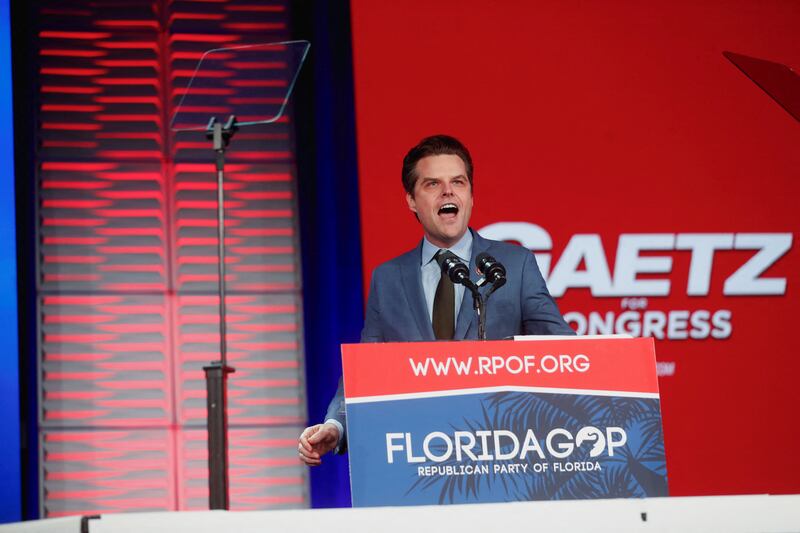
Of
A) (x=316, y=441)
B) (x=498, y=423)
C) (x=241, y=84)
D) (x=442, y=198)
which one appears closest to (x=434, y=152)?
(x=442, y=198)

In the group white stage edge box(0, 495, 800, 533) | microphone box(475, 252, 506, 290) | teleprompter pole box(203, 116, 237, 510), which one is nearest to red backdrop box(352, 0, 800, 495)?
teleprompter pole box(203, 116, 237, 510)

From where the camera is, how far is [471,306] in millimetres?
2480

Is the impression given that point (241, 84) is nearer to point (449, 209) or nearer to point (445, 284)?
point (449, 209)

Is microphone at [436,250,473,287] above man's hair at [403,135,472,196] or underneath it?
underneath

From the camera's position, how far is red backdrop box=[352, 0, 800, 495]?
4.60 m

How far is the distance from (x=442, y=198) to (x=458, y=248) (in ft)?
0.44

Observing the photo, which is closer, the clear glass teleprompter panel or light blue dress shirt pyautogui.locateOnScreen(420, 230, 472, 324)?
light blue dress shirt pyautogui.locateOnScreen(420, 230, 472, 324)

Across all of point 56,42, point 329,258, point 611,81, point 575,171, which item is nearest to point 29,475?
point 329,258

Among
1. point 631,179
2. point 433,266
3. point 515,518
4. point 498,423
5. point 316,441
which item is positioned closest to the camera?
point 515,518

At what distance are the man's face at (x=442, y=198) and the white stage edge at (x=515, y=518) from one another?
1.31 m

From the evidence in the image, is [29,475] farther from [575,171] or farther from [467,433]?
[467,433]

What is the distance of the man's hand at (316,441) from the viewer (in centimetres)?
214

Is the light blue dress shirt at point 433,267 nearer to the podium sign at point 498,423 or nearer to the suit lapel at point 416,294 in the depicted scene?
the suit lapel at point 416,294

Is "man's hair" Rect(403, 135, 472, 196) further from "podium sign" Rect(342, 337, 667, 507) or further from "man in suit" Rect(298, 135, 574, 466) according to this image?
"podium sign" Rect(342, 337, 667, 507)
